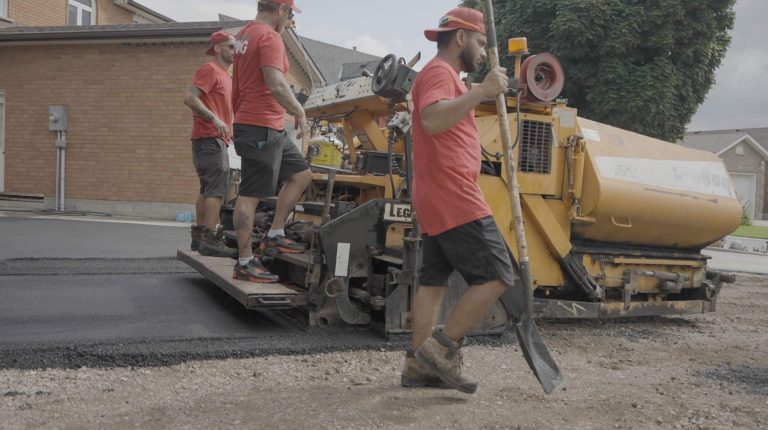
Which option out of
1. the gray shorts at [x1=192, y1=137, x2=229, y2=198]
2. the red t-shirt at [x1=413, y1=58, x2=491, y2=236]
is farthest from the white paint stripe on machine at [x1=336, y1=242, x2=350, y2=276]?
the gray shorts at [x1=192, y1=137, x2=229, y2=198]

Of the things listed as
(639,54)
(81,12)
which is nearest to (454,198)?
(639,54)

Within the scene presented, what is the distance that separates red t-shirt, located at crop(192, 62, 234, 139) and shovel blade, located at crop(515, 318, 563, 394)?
3203mm

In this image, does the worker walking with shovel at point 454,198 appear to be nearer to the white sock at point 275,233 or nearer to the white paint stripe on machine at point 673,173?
the white sock at point 275,233

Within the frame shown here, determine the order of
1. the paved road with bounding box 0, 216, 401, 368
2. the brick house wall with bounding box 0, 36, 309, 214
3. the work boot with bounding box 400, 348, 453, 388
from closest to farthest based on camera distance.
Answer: the work boot with bounding box 400, 348, 453, 388, the paved road with bounding box 0, 216, 401, 368, the brick house wall with bounding box 0, 36, 309, 214

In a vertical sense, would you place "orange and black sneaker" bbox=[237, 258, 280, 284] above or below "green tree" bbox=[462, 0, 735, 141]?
below

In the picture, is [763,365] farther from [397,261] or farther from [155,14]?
[155,14]

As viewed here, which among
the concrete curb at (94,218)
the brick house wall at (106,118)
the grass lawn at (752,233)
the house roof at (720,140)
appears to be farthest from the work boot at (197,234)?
the house roof at (720,140)

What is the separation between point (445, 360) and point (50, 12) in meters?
19.8

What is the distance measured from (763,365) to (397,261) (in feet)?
8.11

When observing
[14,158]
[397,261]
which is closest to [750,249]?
[397,261]

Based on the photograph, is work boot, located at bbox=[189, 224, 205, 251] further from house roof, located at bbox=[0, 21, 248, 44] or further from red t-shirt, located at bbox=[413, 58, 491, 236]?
house roof, located at bbox=[0, 21, 248, 44]

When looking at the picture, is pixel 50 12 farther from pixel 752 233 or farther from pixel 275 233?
pixel 752 233

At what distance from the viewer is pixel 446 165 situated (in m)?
3.26

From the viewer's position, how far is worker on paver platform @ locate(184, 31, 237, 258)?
552 cm
